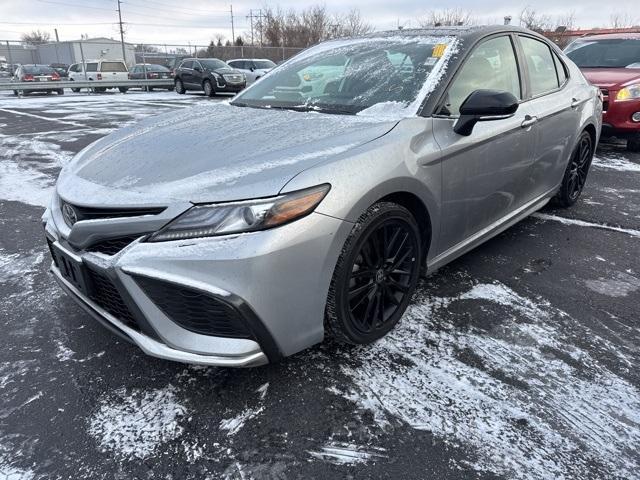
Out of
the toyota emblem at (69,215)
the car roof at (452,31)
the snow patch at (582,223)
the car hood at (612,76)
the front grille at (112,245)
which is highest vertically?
the car roof at (452,31)

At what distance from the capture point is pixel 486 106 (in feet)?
7.85

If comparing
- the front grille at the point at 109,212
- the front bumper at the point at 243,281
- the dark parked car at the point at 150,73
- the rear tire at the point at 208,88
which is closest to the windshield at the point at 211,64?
the rear tire at the point at 208,88

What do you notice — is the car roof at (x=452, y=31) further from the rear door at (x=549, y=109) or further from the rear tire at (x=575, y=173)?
the rear tire at (x=575, y=173)

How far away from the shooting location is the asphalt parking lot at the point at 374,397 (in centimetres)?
176

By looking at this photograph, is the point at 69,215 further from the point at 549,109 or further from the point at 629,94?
the point at 629,94

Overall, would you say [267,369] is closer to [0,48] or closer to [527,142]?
[527,142]

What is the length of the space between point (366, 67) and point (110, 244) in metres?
1.88

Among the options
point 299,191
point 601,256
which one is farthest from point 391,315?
point 601,256

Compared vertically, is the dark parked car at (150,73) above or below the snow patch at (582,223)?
above

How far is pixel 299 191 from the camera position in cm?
186

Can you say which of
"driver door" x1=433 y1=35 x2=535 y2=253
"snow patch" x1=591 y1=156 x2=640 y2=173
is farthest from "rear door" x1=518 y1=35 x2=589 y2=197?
"snow patch" x1=591 y1=156 x2=640 y2=173

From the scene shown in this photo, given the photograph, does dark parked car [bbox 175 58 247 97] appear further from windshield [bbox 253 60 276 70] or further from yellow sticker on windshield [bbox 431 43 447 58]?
yellow sticker on windshield [bbox 431 43 447 58]

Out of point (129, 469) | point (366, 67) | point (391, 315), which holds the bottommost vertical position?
point (129, 469)

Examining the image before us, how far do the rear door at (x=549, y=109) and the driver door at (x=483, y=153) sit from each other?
0.52 feet
